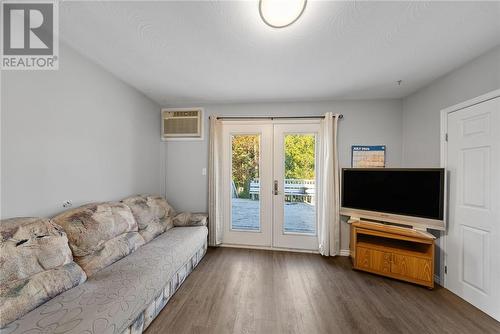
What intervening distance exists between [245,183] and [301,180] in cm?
93

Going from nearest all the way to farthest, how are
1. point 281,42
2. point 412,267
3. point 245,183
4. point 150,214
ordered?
1. point 281,42
2. point 412,267
3. point 150,214
4. point 245,183

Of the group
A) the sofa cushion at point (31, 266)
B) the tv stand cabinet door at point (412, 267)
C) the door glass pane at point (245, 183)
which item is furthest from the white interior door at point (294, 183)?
the sofa cushion at point (31, 266)

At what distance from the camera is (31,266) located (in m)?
1.21

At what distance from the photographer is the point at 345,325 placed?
1616mm

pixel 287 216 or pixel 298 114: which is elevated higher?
pixel 298 114

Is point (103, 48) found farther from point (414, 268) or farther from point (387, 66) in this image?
point (414, 268)

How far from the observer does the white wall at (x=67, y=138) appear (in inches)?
55.1

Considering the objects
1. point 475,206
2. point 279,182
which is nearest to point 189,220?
point 279,182

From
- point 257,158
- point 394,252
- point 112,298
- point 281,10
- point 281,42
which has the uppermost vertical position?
point 281,42

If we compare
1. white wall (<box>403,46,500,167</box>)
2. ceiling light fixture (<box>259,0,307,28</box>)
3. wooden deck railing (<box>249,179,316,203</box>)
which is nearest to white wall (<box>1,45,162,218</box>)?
ceiling light fixture (<box>259,0,307,28</box>)

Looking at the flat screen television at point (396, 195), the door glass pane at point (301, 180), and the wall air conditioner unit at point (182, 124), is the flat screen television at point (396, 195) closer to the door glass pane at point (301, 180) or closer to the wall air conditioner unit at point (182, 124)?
the door glass pane at point (301, 180)

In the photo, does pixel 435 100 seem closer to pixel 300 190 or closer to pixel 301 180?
pixel 301 180

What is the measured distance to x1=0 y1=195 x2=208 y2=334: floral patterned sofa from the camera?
1074 mm

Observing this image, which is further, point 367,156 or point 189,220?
point 367,156
